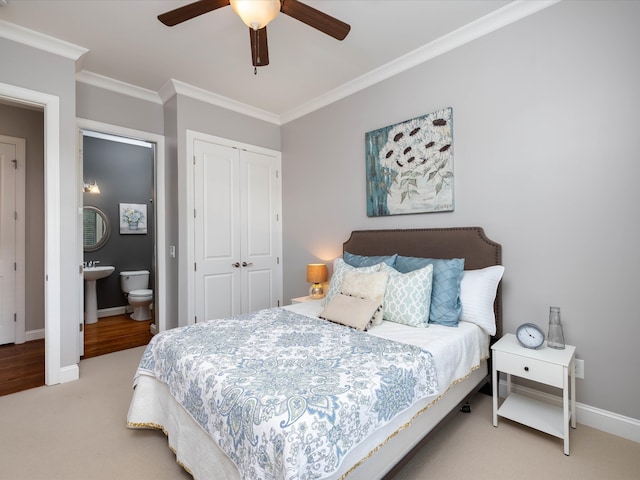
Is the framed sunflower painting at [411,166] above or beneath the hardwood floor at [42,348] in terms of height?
above

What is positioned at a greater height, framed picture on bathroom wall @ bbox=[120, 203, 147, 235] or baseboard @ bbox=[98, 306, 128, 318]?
framed picture on bathroom wall @ bbox=[120, 203, 147, 235]

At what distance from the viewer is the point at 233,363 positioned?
1.50 m

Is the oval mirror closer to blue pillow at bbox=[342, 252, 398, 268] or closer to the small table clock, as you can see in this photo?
blue pillow at bbox=[342, 252, 398, 268]

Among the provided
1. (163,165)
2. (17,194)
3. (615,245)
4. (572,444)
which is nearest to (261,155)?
(163,165)

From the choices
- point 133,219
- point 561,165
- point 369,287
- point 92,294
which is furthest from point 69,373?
point 561,165

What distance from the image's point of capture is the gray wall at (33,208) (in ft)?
12.2

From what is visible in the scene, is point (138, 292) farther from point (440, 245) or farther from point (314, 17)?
point (314, 17)

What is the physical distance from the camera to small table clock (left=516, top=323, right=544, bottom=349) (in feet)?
6.41

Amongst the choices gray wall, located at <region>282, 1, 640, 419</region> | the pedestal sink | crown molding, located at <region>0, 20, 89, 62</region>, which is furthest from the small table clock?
the pedestal sink

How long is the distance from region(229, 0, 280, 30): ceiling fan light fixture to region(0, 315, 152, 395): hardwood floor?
3.24 metres

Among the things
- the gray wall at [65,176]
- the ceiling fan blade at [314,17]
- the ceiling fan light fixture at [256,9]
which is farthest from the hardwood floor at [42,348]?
the ceiling fan blade at [314,17]

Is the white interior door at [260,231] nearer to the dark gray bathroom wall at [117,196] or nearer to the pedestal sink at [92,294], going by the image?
the dark gray bathroom wall at [117,196]

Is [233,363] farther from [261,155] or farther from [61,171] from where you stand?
[261,155]

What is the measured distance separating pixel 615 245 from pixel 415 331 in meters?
1.32
